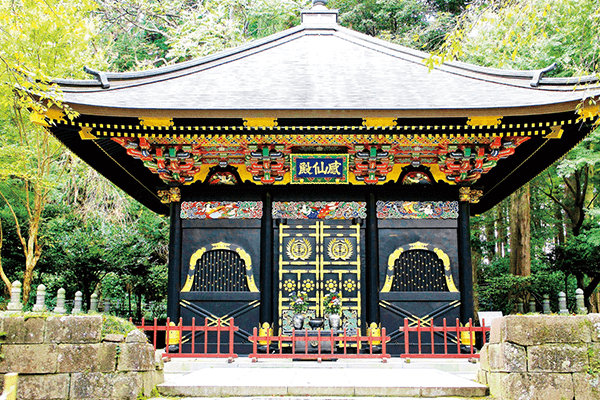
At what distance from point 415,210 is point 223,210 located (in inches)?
148

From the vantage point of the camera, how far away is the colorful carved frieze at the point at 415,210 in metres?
9.35

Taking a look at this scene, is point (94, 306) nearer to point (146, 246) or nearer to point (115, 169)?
point (146, 246)

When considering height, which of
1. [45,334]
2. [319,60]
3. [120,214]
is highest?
[319,60]

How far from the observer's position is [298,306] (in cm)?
876

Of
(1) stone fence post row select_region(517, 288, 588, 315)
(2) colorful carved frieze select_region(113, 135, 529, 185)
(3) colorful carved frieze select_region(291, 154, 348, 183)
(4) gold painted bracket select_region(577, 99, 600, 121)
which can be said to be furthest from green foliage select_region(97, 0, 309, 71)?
(1) stone fence post row select_region(517, 288, 588, 315)

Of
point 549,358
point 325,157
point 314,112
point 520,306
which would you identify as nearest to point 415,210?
point 325,157

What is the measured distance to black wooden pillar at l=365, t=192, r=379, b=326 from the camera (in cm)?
901

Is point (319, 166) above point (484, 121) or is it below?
below

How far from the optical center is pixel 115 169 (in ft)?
33.4

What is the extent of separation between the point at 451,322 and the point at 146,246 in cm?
1005

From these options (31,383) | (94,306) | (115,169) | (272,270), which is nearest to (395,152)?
(272,270)

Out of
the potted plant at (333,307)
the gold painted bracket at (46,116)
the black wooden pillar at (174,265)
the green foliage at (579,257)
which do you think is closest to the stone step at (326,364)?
the potted plant at (333,307)

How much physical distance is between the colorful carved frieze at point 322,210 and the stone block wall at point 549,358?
177 inches

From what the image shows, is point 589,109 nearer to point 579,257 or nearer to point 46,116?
point 46,116
